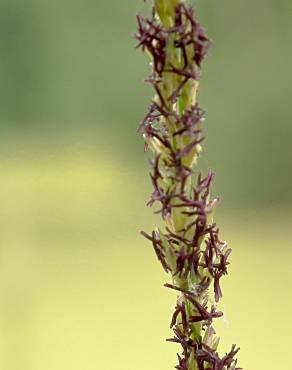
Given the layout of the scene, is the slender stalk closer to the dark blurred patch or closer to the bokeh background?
the bokeh background

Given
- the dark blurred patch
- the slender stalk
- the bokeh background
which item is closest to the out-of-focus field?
the bokeh background

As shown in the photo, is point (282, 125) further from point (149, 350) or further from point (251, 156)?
point (149, 350)

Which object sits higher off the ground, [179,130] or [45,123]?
[45,123]

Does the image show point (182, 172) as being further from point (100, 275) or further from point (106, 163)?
point (106, 163)

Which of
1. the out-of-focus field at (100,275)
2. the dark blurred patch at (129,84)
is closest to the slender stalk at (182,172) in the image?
the out-of-focus field at (100,275)

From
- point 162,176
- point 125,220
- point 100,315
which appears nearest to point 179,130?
point 162,176

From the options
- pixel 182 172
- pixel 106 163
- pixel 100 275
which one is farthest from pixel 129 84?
pixel 182 172
